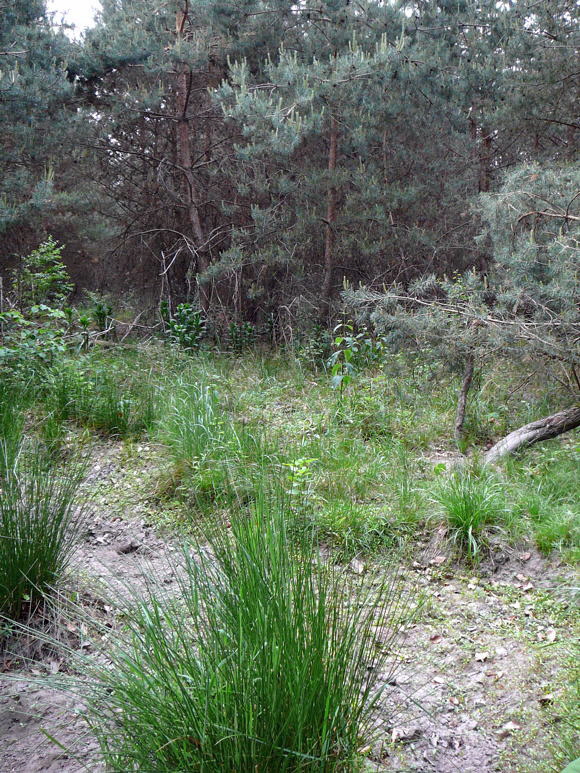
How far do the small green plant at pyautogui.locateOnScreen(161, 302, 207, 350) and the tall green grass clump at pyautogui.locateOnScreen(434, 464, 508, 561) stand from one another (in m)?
5.16

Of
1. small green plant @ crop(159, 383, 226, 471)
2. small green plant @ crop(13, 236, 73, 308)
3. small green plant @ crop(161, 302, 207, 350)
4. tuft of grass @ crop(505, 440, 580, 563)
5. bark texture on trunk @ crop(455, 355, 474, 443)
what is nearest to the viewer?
tuft of grass @ crop(505, 440, 580, 563)

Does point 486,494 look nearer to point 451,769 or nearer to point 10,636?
point 451,769

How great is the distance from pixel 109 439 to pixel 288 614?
13.6 ft

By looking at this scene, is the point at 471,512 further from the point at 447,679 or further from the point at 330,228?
the point at 330,228

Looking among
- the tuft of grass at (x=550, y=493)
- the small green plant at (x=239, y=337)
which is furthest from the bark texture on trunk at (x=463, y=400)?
the small green plant at (x=239, y=337)

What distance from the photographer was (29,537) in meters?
2.83

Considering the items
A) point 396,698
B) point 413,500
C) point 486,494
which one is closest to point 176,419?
point 413,500

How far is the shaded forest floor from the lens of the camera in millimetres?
2381

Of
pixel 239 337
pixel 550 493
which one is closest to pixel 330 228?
pixel 239 337

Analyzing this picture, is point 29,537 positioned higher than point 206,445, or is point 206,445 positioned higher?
point 29,537

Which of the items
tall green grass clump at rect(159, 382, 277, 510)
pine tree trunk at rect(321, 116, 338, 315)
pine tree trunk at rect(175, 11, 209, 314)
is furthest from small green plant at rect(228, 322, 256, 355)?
tall green grass clump at rect(159, 382, 277, 510)

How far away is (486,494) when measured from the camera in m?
3.99

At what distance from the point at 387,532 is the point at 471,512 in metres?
0.52

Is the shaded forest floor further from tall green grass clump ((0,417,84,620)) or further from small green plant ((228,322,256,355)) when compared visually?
small green plant ((228,322,256,355))
